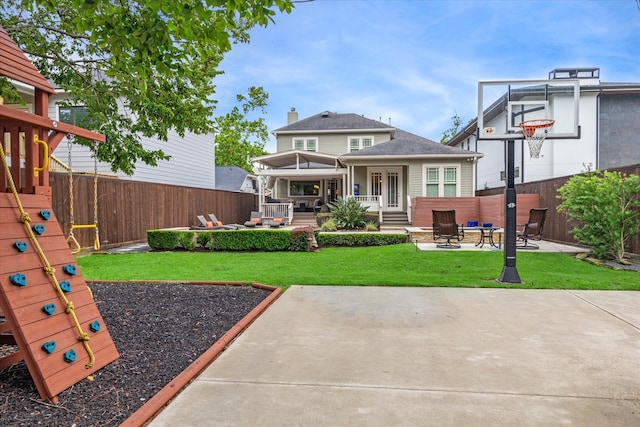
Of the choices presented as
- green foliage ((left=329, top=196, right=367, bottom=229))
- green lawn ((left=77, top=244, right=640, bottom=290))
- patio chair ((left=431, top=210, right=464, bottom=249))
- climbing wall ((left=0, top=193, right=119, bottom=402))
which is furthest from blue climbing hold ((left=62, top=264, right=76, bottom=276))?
green foliage ((left=329, top=196, right=367, bottom=229))

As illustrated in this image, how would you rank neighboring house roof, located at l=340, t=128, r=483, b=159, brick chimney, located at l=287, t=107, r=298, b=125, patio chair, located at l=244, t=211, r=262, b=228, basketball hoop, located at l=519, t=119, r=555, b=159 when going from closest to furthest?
1. basketball hoop, located at l=519, t=119, r=555, b=159
2. neighboring house roof, located at l=340, t=128, r=483, b=159
3. patio chair, located at l=244, t=211, r=262, b=228
4. brick chimney, located at l=287, t=107, r=298, b=125

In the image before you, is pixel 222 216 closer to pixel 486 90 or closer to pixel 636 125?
pixel 486 90

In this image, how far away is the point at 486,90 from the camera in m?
8.04

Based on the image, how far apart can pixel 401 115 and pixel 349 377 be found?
37061 mm

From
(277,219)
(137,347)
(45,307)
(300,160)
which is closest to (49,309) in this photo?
(45,307)

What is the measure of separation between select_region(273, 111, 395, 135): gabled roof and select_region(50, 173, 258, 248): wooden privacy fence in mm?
9114

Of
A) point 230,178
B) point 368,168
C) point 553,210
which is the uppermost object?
point 230,178

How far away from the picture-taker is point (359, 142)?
26.0m

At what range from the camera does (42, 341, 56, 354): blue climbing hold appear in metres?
2.67

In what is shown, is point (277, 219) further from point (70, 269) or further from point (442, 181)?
point (70, 269)

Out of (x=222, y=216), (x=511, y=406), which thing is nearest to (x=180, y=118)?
(x=511, y=406)

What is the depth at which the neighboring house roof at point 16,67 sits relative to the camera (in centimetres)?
341

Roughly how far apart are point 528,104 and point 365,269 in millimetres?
5207

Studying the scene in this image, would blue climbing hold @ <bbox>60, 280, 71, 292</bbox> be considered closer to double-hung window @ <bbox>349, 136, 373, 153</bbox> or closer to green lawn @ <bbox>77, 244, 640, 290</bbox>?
green lawn @ <bbox>77, 244, 640, 290</bbox>
